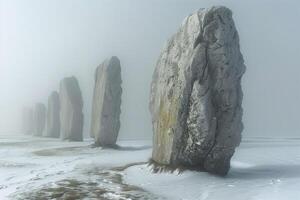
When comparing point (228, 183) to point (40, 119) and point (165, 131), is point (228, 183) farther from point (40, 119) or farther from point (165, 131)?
point (40, 119)

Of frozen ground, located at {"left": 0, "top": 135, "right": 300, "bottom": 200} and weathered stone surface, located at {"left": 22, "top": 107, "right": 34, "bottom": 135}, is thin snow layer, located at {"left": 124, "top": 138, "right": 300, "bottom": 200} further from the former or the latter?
weathered stone surface, located at {"left": 22, "top": 107, "right": 34, "bottom": 135}

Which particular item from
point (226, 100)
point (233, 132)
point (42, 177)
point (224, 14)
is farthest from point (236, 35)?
point (42, 177)

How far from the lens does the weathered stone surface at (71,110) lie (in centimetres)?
3841

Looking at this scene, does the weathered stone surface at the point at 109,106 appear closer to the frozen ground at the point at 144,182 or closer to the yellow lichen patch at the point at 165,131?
the frozen ground at the point at 144,182

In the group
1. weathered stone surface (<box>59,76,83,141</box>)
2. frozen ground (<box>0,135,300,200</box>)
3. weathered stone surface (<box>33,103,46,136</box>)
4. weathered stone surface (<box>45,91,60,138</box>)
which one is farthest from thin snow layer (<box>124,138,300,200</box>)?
weathered stone surface (<box>33,103,46,136</box>)

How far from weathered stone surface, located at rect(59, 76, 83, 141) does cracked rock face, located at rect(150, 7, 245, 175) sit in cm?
2354

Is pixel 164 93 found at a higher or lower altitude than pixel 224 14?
lower

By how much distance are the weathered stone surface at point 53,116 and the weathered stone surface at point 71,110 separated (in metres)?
8.94

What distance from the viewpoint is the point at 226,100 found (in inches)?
586

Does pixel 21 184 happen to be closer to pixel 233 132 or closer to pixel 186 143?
pixel 186 143

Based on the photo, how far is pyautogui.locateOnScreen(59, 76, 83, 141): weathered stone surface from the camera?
38.4 m

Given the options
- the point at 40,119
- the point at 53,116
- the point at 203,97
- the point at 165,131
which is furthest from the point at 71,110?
the point at 40,119

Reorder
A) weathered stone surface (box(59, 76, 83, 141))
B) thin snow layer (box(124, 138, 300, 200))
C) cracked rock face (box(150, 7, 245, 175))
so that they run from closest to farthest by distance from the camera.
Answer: thin snow layer (box(124, 138, 300, 200)), cracked rock face (box(150, 7, 245, 175)), weathered stone surface (box(59, 76, 83, 141))

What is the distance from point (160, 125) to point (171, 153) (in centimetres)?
172
